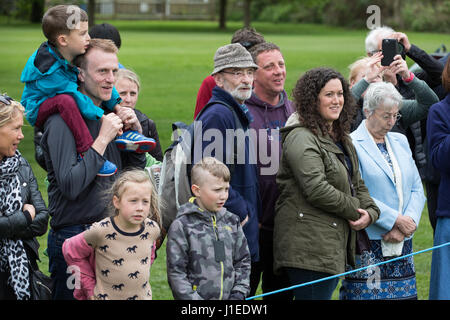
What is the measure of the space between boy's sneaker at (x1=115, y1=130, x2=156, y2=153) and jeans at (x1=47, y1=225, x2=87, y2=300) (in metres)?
0.60

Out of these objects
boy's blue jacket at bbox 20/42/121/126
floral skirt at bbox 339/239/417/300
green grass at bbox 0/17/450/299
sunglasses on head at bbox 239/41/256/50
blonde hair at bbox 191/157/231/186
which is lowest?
green grass at bbox 0/17/450/299

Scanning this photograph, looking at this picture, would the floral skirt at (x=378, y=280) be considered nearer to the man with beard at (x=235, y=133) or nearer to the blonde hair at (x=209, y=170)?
the man with beard at (x=235, y=133)

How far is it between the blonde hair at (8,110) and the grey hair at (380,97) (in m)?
2.55

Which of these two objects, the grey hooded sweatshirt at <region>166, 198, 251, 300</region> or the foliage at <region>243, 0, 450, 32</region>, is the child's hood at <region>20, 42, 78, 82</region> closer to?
the grey hooded sweatshirt at <region>166, 198, 251, 300</region>

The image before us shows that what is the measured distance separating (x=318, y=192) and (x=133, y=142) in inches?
49.8

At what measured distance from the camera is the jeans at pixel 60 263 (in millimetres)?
4441

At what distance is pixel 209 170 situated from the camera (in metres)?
4.62

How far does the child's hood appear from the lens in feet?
14.4

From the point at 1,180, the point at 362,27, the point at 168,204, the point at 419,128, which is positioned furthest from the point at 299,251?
the point at 362,27

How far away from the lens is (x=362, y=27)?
63781mm

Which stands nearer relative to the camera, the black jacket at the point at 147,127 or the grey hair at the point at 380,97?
the grey hair at the point at 380,97

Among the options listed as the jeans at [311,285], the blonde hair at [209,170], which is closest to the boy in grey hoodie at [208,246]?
the blonde hair at [209,170]

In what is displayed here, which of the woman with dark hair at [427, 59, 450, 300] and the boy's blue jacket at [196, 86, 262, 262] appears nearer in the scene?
the boy's blue jacket at [196, 86, 262, 262]

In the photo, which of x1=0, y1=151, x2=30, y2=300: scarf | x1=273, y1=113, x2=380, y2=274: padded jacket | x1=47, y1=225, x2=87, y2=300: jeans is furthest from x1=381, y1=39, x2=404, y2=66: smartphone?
x1=0, y1=151, x2=30, y2=300: scarf
